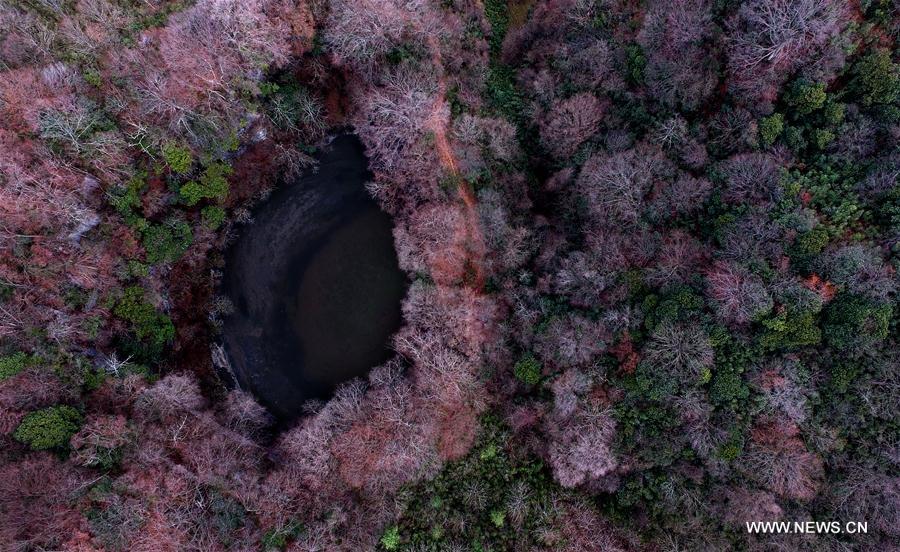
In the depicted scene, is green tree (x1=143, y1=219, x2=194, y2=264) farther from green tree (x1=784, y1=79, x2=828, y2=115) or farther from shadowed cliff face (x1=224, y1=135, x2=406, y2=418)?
green tree (x1=784, y1=79, x2=828, y2=115)

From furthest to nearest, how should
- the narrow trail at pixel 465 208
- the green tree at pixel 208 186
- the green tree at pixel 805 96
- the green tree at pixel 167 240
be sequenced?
the narrow trail at pixel 465 208, the green tree at pixel 208 186, the green tree at pixel 167 240, the green tree at pixel 805 96

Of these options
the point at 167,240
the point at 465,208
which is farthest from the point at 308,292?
the point at 465,208

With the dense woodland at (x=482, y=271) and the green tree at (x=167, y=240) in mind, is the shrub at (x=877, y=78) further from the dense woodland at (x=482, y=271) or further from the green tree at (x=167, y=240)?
the green tree at (x=167, y=240)

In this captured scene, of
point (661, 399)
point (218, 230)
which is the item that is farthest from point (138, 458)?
point (661, 399)

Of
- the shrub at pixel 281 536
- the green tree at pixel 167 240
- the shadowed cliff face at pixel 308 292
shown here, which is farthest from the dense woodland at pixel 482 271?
the shadowed cliff face at pixel 308 292

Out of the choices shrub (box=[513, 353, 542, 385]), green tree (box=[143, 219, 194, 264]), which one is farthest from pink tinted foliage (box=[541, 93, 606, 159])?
green tree (box=[143, 219, 194, 264])

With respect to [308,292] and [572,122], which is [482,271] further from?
[308,292]
